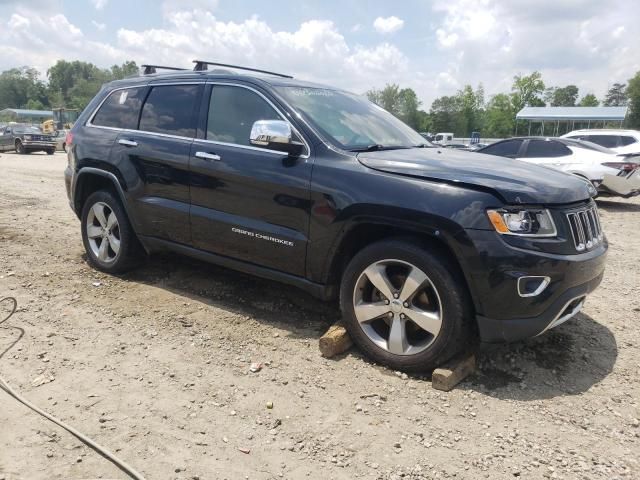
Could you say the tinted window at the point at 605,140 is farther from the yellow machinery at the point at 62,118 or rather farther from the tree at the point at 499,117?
the tree at the point at 499,117

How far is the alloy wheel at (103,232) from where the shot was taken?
5.15 meters

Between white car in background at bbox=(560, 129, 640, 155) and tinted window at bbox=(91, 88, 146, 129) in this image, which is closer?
tinted window at bbox=(91, 88, 146, 129)

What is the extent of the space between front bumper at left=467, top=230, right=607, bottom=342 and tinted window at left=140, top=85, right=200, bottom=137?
104 inches

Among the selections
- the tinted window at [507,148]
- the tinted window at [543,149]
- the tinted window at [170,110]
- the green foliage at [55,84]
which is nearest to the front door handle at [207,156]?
the tinted window at [170,110]

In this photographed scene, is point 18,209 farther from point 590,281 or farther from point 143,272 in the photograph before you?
point 590,281

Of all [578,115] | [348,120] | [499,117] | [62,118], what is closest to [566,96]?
[499,117]

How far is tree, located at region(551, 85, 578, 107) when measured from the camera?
105275 mm

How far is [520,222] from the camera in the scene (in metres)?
3.05

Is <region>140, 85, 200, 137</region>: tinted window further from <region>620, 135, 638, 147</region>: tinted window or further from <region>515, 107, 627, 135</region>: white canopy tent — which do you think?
<region>515, 107, 627, 135</region>: white canopy tent

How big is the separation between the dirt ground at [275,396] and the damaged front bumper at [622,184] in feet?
21.8

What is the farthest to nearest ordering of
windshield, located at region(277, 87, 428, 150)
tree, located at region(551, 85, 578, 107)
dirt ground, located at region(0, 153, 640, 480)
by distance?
tree, located at region(551, 85, 578, 107), windshield, located at region(277, 87, 428, 150), dirt ground, located at region(0, 153, 640, 480)

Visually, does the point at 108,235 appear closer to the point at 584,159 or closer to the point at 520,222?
the point at 520,222

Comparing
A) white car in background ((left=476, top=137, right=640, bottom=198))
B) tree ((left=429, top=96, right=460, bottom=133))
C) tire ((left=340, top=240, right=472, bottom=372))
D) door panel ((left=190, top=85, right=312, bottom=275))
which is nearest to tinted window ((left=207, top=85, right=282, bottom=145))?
door panel ((left=190, top=85, right=312, bottom=275))

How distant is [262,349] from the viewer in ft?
12.4
